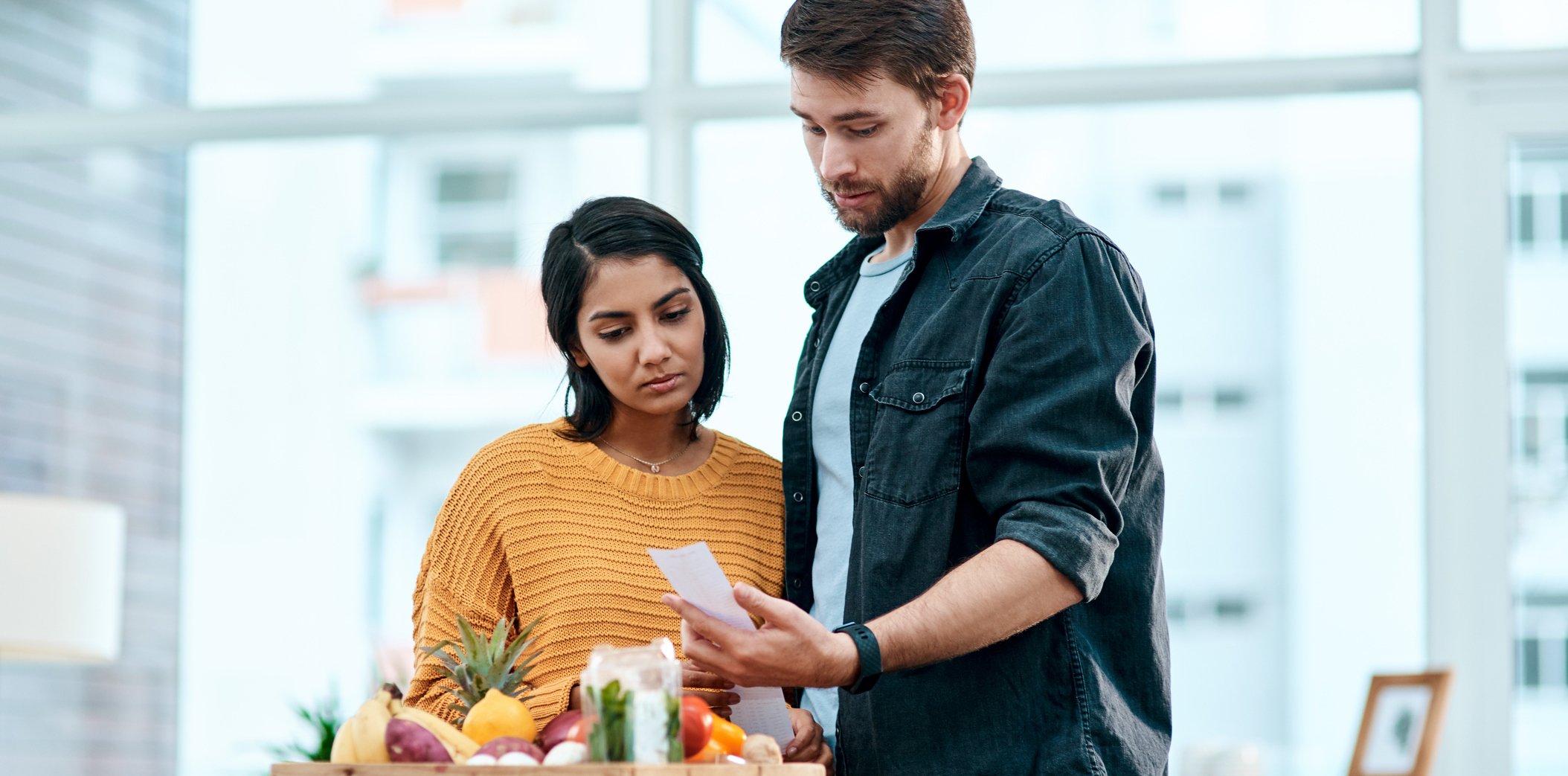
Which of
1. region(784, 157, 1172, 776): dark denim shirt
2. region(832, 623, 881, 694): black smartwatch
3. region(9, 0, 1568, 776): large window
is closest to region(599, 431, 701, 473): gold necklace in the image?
region(784, 157, 1172, 776): dark denim shirt

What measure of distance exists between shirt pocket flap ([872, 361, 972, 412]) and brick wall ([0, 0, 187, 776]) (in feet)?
10.1

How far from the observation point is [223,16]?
442 cm

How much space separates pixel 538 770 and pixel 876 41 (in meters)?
0.87

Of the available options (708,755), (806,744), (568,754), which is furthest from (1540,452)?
(568,754)

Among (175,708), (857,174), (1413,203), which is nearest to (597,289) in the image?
(857,174)

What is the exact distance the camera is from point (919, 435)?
1665 mm

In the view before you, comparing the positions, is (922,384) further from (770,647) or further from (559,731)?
(559,731)

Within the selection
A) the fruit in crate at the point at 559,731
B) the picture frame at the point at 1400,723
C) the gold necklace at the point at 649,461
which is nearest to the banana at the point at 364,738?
the fruit in crate at the point at 559,731

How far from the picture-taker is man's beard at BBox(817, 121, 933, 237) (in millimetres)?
1792

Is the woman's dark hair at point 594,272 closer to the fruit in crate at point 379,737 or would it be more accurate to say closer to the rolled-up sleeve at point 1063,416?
the rolled-up sleeve at point 1063,416

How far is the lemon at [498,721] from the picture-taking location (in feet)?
4.60

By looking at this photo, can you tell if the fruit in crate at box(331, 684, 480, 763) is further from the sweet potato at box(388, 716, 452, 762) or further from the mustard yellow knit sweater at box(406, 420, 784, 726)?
the mustard yellow knit sweater at box(406, 420, 784, 726)

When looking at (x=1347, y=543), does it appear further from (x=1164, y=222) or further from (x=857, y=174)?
(x=857, y=174)

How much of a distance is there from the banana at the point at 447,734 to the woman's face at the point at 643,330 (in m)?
0.57
